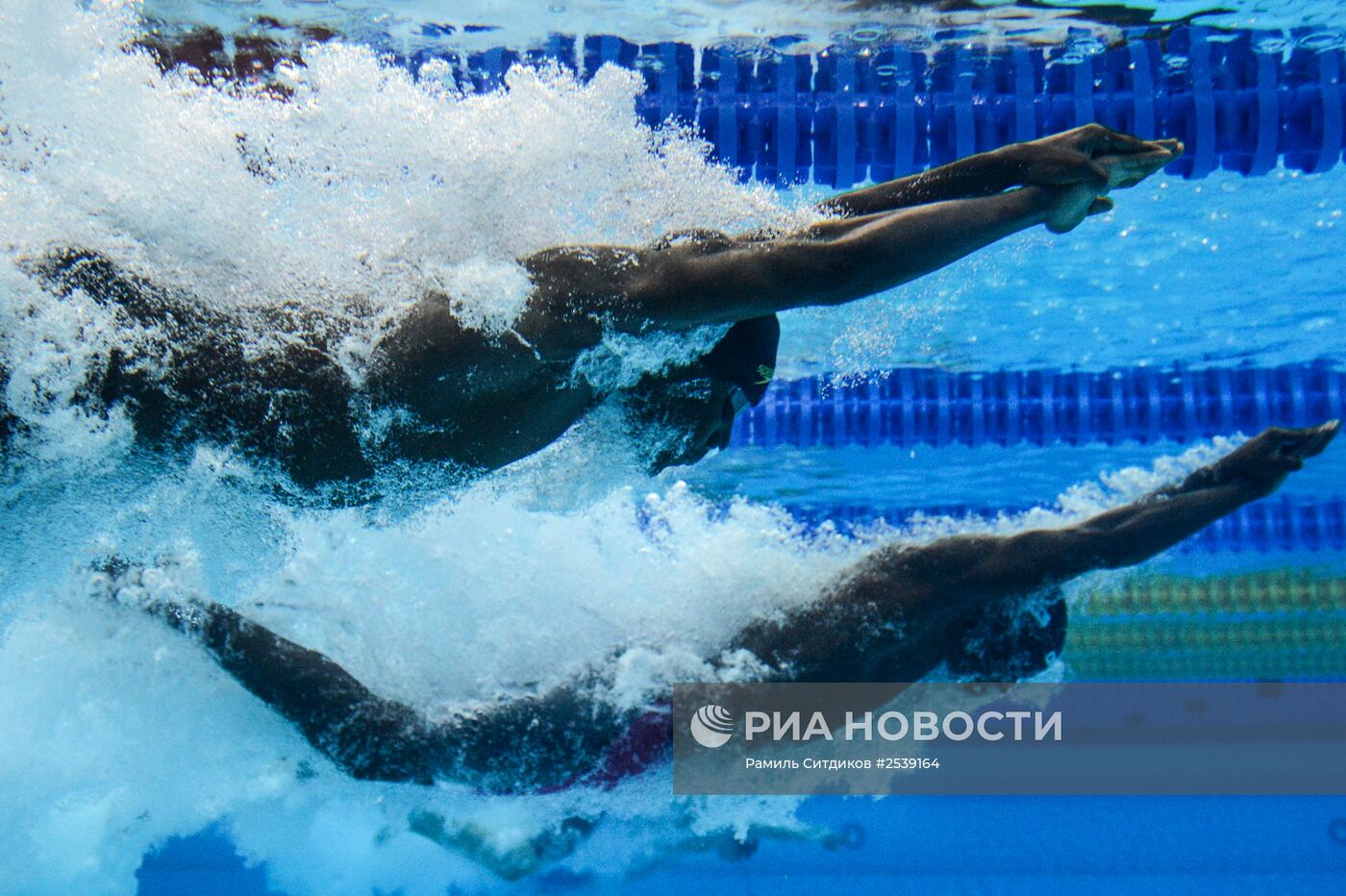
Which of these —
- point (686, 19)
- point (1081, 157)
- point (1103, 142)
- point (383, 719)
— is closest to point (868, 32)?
point (686, 19)

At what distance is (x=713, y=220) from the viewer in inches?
120

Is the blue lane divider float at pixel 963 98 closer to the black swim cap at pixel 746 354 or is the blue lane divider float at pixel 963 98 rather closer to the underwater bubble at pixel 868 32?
the underwater bubble at pixel 868 32

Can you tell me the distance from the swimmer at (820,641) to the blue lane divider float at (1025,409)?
2.70m

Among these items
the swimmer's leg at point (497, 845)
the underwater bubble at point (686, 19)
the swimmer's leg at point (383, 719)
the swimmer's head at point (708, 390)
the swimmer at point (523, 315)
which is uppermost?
the underwater bubble at point (686, 19)

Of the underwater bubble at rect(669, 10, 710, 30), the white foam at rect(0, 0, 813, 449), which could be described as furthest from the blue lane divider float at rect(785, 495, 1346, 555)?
the white foam at rect(0, 0, 813, 449)

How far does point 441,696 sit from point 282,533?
95 centimetres

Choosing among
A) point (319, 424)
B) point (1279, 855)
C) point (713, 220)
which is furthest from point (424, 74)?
point (1279, 855)

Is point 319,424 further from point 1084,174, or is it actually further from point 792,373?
point 792,373

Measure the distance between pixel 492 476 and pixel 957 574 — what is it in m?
1.87

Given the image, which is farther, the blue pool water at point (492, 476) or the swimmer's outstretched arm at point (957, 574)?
the swimmer's outstretched arm at point (957, 574)

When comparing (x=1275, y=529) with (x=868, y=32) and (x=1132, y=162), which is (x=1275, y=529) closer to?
(x=868, y=32)

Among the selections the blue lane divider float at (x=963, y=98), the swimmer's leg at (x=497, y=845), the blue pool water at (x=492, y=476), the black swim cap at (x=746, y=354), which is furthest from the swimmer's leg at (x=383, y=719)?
the swimmer's leg at (x=497, y=845)

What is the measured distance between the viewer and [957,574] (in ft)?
12.2

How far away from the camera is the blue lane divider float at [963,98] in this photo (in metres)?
4.56
